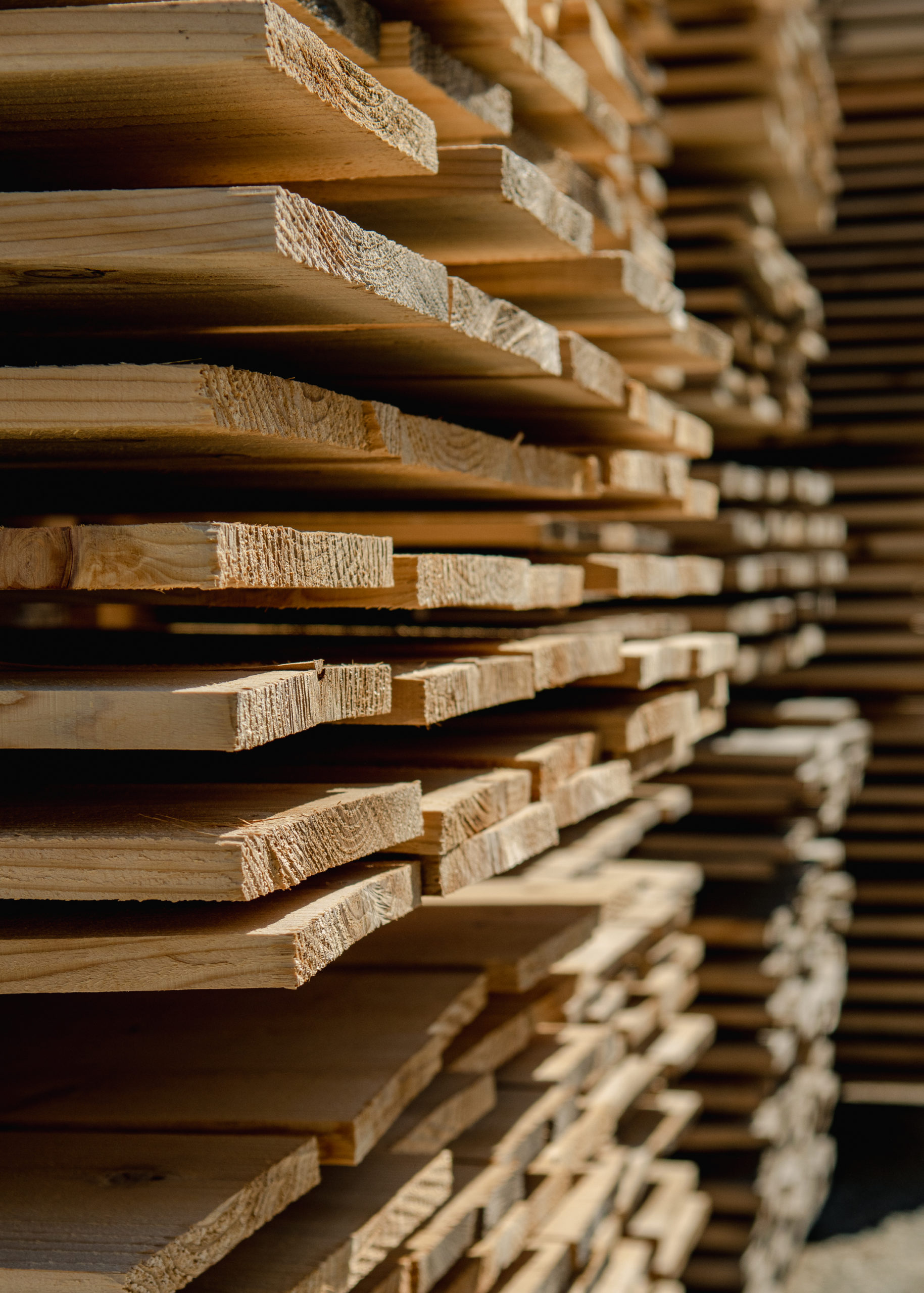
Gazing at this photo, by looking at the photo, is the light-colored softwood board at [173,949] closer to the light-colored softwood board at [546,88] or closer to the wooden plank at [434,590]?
the wooden plank at [434,590]

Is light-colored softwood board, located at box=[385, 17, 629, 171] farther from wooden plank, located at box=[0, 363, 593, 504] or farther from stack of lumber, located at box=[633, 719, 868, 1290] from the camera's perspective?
stack of lumber, located at box=[633, 719, 868, 1290]

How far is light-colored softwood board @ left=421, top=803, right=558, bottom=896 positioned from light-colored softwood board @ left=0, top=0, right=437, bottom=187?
82 centimetres

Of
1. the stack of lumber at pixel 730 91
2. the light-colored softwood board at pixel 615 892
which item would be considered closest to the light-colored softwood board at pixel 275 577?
the light-colored softwood board at pixel 615 892

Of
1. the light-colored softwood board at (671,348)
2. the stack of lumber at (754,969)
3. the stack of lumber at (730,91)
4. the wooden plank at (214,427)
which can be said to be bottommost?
the stack of lumber at (754,969)

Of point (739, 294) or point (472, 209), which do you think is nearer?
point (472, 209)

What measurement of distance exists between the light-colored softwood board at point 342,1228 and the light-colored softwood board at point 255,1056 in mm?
61

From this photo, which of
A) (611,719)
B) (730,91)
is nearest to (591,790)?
(611,719)

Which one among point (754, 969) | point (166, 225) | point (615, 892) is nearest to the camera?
point (166, 225)

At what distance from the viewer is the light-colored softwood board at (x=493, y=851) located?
1.99m

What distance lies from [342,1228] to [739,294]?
12.0 ft

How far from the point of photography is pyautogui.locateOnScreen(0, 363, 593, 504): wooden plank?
149 cm

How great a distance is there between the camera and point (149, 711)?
151 centimetres

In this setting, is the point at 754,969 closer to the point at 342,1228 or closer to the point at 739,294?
the point at 739,294

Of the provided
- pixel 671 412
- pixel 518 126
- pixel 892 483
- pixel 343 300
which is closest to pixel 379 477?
pixel 343 300
